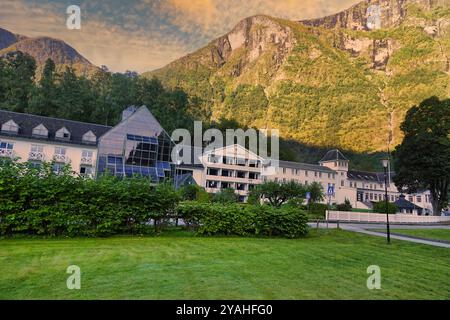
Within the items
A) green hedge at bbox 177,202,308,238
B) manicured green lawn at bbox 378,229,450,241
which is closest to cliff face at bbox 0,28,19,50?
green hedge at bbox 177,202,308,238

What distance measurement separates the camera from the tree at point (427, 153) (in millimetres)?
46906

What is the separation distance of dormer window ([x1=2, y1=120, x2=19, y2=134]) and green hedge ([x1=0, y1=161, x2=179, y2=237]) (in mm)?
43429

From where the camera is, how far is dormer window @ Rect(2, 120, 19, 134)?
164ft

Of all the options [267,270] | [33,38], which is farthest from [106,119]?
[33,38]

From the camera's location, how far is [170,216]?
17.2 m

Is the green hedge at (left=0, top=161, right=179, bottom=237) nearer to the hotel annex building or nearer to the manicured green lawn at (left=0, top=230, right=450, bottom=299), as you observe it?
the manicured green lawn at (left=0, top=230, right=450, bottom=299)

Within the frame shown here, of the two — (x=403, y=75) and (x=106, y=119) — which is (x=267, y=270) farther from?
(x=403, y=75)

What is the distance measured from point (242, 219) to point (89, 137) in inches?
1767

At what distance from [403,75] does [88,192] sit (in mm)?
199025

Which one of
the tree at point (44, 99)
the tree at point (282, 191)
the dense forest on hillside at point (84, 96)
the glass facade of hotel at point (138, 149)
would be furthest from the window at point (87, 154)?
the tree at point (282, 191)

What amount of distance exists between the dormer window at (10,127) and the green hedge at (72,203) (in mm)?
43429

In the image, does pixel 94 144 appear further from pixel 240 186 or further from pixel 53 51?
pixel 53 51

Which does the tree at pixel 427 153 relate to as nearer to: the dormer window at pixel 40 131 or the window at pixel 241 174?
the window at pixel 241 174

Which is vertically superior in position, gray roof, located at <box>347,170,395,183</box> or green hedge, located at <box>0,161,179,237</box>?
gray roof, located at <box>347,170,395,183</box>
